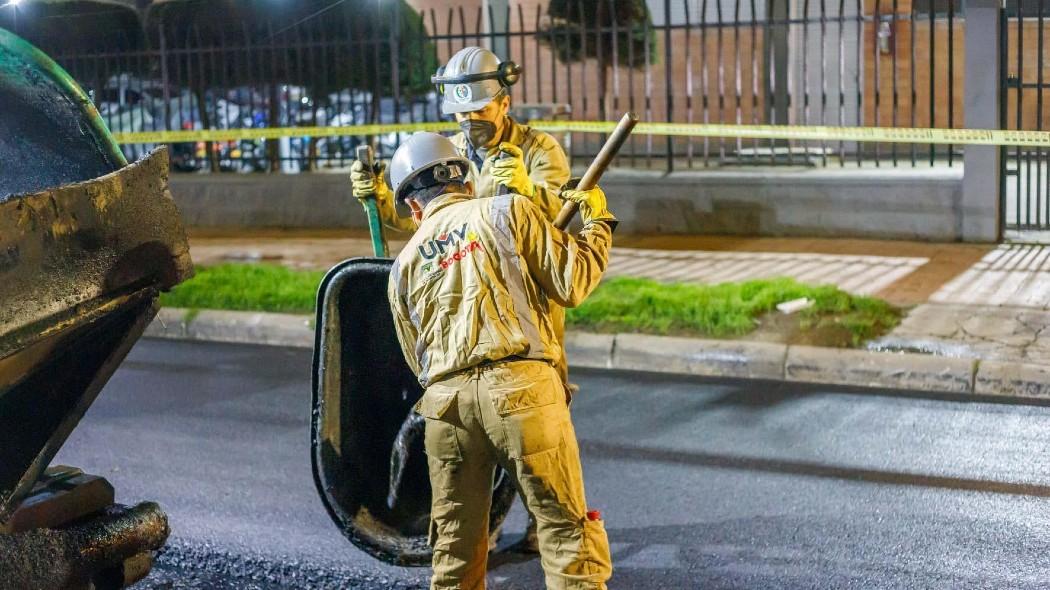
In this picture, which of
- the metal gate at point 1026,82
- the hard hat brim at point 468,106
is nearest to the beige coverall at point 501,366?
the hard hat brim at point 468,106

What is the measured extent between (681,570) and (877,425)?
225 centimetres

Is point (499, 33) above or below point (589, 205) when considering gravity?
above

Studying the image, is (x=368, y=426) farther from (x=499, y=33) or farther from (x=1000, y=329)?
(x=499, y=33)

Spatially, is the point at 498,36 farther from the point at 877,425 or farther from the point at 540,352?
the point at 540,352

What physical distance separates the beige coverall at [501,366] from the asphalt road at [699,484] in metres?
1.01

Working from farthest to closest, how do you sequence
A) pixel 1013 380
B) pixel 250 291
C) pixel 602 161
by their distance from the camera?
pixel 250 291 < pixel 1013 380 < pixel 602 161

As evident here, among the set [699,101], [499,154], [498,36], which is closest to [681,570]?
[499,154]

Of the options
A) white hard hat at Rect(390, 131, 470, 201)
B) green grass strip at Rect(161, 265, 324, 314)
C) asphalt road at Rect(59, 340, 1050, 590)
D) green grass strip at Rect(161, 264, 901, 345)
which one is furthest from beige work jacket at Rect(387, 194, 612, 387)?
green grass strip at Rect(161, 265, 324, 314)

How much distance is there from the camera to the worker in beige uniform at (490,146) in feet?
15.7

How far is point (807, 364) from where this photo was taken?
305 inches

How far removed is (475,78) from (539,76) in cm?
790

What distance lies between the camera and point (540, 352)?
151 inches

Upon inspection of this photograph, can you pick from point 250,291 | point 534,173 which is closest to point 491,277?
point 534,173

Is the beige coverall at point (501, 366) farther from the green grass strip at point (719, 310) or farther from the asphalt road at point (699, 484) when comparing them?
the green grass strip at point (719, 310)
